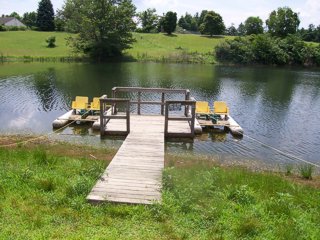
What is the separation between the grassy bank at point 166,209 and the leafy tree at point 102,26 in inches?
1953

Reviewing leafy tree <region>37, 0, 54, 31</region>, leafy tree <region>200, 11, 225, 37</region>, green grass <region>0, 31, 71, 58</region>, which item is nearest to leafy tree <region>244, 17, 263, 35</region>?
leafy tree <region>200, 11, 225, 37</region>

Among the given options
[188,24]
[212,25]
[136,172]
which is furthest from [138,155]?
[188,24]

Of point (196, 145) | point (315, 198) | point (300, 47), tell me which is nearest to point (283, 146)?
point (196, 145)

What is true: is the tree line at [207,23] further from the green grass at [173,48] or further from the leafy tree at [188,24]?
the leafy tree at [188,24]

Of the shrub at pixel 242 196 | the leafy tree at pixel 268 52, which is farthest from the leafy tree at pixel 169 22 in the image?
the shrub at pixel 242 196

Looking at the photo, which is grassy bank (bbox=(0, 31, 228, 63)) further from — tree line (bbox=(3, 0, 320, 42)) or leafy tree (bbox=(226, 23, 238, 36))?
leafy tree (bbox=(226, 23, 238, 36))

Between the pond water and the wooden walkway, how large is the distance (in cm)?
185

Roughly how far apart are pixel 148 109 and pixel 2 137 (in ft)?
35.2

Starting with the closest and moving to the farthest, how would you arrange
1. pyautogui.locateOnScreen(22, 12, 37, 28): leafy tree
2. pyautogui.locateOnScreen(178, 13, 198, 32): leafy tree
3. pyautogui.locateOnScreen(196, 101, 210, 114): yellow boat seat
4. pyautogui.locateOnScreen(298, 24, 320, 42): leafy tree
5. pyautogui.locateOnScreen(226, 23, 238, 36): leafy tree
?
1. pyautogui.locateOnScreen(196, 101, 210, 114): yellow boat seat
2. pyautogui.locateOnScreen(298, 24, 320, 42): leafy tree
3. pyautogui.locateOnScreen(22, 12, 37, 28): leafy tree
4. pyautogui.locateOnScreen(226, 23, 238, 36): leafy tree
5. pyautogui.locateOnScreen(178, 13, 198, 32): leafy tree

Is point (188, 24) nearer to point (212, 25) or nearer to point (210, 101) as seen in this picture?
point (212, 25)

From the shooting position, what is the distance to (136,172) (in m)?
9.98

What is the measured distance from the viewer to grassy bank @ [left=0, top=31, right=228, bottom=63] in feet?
187

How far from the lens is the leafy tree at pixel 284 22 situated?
88.7 m

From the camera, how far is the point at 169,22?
86.3 meters
